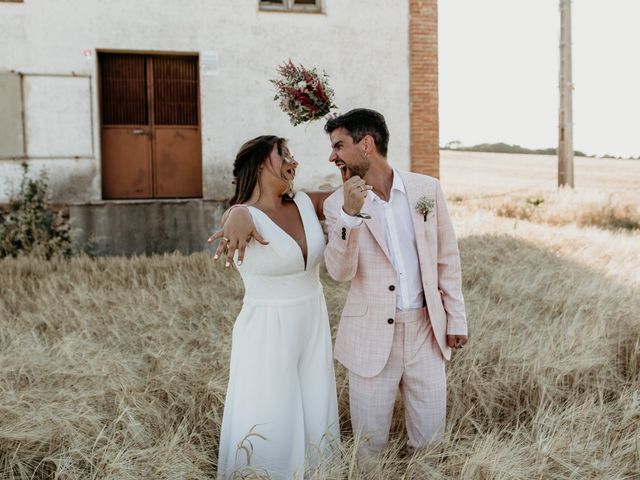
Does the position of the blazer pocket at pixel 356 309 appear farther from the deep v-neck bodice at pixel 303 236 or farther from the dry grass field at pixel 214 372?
the dry grass field at pixel 214 372

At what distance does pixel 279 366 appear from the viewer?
10.6 ft

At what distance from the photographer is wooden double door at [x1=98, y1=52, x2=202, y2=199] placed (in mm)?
11109

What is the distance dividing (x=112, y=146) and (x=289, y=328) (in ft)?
29.2

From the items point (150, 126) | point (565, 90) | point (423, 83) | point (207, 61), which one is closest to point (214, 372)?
point (207, 61)

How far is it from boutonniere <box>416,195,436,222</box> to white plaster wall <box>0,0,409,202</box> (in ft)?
25.9

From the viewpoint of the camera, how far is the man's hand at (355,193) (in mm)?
2867

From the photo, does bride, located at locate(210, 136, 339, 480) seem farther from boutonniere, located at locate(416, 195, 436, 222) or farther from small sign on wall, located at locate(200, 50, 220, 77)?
small sign on wall, located at locate(200, 50, 220, 77)

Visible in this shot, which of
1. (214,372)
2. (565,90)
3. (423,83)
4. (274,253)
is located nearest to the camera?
(274,253)

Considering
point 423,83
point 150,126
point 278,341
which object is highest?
point 423,83

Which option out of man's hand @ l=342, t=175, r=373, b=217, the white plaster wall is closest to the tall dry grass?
man's hand @ l=342, t=175, r=373, b=217

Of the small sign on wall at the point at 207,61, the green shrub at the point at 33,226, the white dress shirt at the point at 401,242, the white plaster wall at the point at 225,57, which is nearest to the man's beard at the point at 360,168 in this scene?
the white dress shirt at the point at 401,242

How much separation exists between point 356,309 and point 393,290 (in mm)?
234

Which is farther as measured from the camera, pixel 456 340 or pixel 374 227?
pixel 456 340

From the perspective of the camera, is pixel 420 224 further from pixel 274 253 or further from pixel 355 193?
pixel 274 253
